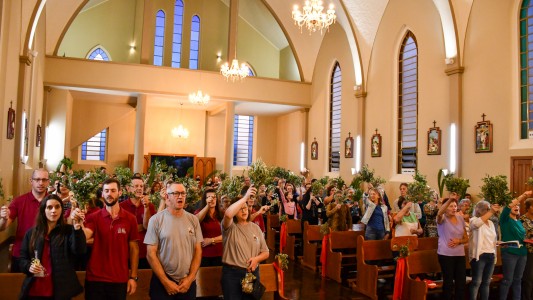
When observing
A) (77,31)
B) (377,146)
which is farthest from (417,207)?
(77,31)

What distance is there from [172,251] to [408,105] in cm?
1139

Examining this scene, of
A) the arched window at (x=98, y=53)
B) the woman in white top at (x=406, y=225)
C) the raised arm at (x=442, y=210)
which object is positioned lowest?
the woman in white top at (x=406, y=225)

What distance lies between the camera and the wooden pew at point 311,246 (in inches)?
335

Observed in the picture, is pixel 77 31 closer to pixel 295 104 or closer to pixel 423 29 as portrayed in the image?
pixel 295 104

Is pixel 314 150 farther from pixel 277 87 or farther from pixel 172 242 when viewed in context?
pixel 172 242

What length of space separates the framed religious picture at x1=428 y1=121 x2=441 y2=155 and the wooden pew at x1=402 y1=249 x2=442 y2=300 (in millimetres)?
6122

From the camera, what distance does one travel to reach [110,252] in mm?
3613

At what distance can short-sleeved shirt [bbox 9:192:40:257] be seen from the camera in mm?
4027

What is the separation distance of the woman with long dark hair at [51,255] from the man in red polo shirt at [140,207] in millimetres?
1766

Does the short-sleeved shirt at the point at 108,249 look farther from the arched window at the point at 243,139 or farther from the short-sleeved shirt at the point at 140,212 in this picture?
the arched window at the point at 243,139

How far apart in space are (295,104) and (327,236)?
37.1ft

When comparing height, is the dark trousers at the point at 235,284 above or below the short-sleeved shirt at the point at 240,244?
below

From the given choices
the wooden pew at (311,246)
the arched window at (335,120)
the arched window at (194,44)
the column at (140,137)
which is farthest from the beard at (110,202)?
the arched window at (194,44)

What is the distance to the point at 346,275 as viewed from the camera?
26.1ft
